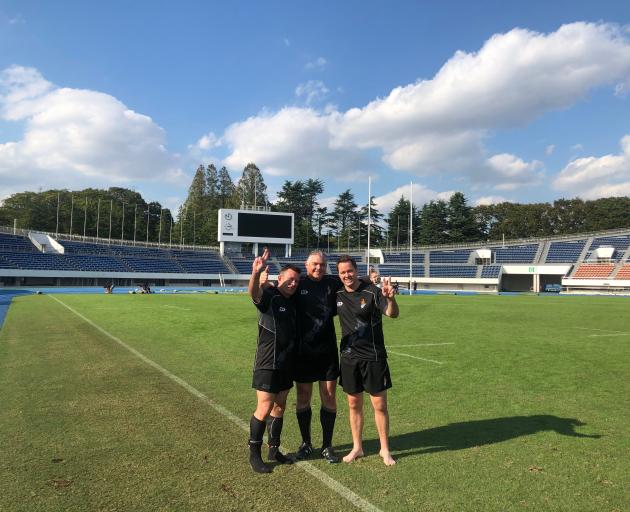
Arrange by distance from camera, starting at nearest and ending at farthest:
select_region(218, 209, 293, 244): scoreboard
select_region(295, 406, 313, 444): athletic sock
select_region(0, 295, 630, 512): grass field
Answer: select_region(0, 295, 630, 512): grass field → select_region(295, 406, 313, 444): athletic sock → select_region(218, 209, 293, 244): scoreboard

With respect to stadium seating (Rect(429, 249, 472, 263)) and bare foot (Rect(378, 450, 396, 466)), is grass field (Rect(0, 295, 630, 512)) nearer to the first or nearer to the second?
bare foot (Rect(378, 450, 396, 466))

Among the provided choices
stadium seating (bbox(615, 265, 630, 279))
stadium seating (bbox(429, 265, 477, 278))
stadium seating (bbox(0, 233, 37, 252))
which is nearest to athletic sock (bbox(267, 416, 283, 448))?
stadium seating (bbox(0, 233, 37, 252))

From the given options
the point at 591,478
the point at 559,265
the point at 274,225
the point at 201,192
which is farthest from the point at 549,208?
the point at 591,478

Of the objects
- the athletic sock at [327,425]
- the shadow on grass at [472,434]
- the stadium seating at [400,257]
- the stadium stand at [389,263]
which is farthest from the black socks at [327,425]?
the stadium seating at [400,257]

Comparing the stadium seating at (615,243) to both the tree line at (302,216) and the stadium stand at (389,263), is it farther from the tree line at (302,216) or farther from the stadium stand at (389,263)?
the tree line at (302,216)

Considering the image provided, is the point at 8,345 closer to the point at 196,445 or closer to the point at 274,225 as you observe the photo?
the point at 196,445

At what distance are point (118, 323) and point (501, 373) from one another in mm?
13531

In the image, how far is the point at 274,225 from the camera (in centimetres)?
6681

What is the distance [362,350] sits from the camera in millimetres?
4672

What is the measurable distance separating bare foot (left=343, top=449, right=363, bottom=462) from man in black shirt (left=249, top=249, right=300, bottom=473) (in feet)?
1.87

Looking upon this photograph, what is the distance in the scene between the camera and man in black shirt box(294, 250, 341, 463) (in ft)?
15.4

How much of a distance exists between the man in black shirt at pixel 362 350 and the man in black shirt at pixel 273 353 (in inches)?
20.7

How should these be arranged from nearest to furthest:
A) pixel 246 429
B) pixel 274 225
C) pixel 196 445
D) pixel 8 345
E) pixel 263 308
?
pixel 263 308
pixel 196 445
pixel 246 429
pixel 8 345
pixel 274 225

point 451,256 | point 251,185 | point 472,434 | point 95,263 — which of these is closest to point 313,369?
point 472,434
